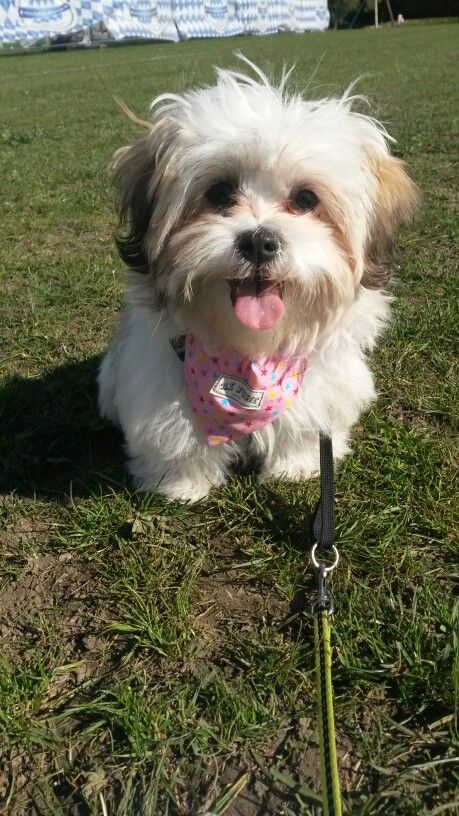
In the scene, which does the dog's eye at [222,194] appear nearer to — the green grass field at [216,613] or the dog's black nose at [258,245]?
the dog's black nose at [258,245]

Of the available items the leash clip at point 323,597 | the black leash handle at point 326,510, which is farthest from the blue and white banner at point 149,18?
the leash clip at point 323,597

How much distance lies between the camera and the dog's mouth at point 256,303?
201cm

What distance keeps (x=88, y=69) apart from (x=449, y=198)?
22.1 metres

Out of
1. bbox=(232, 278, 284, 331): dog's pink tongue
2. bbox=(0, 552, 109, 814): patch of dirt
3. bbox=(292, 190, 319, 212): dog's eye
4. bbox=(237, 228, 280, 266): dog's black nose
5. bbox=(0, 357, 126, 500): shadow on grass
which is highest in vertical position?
bbox=(292, 190, 319, 212): dog's eye

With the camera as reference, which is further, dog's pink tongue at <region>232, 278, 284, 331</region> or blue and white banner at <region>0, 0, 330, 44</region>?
blue and white banner at <region>0, 0, 330, 44</region>

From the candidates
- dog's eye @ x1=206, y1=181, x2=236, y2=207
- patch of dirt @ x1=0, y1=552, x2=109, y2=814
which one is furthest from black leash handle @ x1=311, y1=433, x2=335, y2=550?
dog's eye @ x1=206, y1=181, x2=236, y2=207

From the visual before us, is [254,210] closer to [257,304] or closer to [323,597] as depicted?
[257,304]

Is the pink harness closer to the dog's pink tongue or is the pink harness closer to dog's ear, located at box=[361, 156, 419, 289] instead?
the dog's pink tongue

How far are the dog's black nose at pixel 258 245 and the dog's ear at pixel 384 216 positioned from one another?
48cm

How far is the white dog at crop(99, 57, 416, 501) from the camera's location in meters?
1.96

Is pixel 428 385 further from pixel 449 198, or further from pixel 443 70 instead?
pixel 443 70

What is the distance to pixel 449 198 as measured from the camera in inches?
237

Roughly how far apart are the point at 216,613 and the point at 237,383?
79cm

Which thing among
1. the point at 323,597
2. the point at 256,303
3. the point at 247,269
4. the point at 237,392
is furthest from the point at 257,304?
the point at 323,597
